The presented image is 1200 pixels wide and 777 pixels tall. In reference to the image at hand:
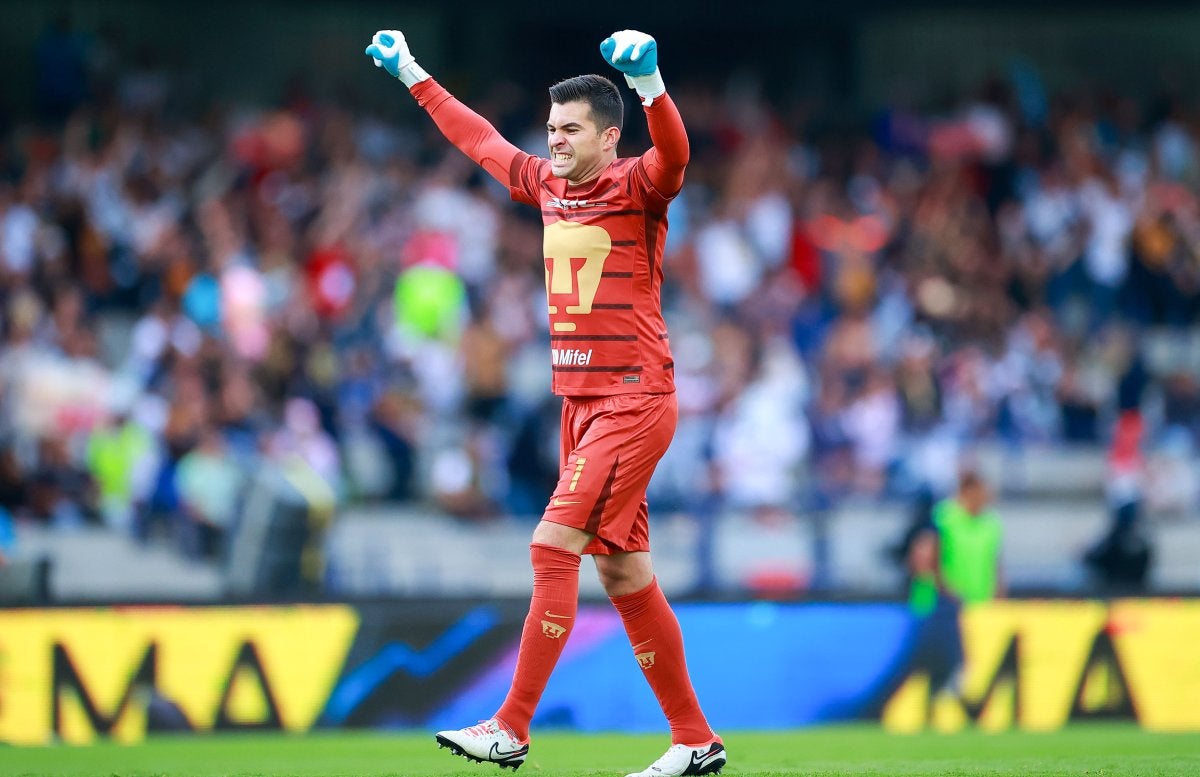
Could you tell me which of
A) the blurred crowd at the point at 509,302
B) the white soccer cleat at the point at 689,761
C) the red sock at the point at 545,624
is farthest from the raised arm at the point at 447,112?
the blurred crowd at the point at 509,302

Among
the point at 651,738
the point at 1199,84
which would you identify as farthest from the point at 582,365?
the point at 1199,84

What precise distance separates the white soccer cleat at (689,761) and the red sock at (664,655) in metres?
0.04

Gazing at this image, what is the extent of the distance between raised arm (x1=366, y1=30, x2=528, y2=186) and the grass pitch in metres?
2.43

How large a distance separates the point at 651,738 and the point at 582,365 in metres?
3.66

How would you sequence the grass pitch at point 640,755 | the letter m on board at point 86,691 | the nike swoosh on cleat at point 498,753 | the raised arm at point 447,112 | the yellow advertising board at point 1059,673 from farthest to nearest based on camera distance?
the yellow advertising board at point 1059,673 < the letter m on board at point 86,691 < the raised arm at point 447,112 < the grass pitch at point 640,755 < the nike swoosh on cleat at point 498,753

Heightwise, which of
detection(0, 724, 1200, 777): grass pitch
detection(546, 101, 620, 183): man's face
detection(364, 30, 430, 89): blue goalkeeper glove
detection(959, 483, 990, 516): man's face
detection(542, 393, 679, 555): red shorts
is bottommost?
detection(0, 724, 1200, 777): grass pitch

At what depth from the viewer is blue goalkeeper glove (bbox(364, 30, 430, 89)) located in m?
6.32

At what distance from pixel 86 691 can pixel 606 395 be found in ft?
16.5

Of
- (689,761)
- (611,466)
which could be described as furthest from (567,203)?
(689,761)

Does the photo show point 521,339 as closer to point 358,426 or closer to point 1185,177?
point 358,426

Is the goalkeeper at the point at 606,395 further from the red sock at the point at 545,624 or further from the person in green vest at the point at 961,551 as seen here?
the person in green vest at the point at 961,551

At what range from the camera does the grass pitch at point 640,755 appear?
612 cm

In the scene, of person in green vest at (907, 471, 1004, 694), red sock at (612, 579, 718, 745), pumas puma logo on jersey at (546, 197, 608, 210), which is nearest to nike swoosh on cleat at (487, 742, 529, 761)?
red sock at (612, 579, 718, 745)

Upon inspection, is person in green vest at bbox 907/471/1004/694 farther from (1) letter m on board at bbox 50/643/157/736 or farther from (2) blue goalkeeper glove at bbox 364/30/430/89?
(2) blue goalkeeper glove at bbox 364/30/430/89
